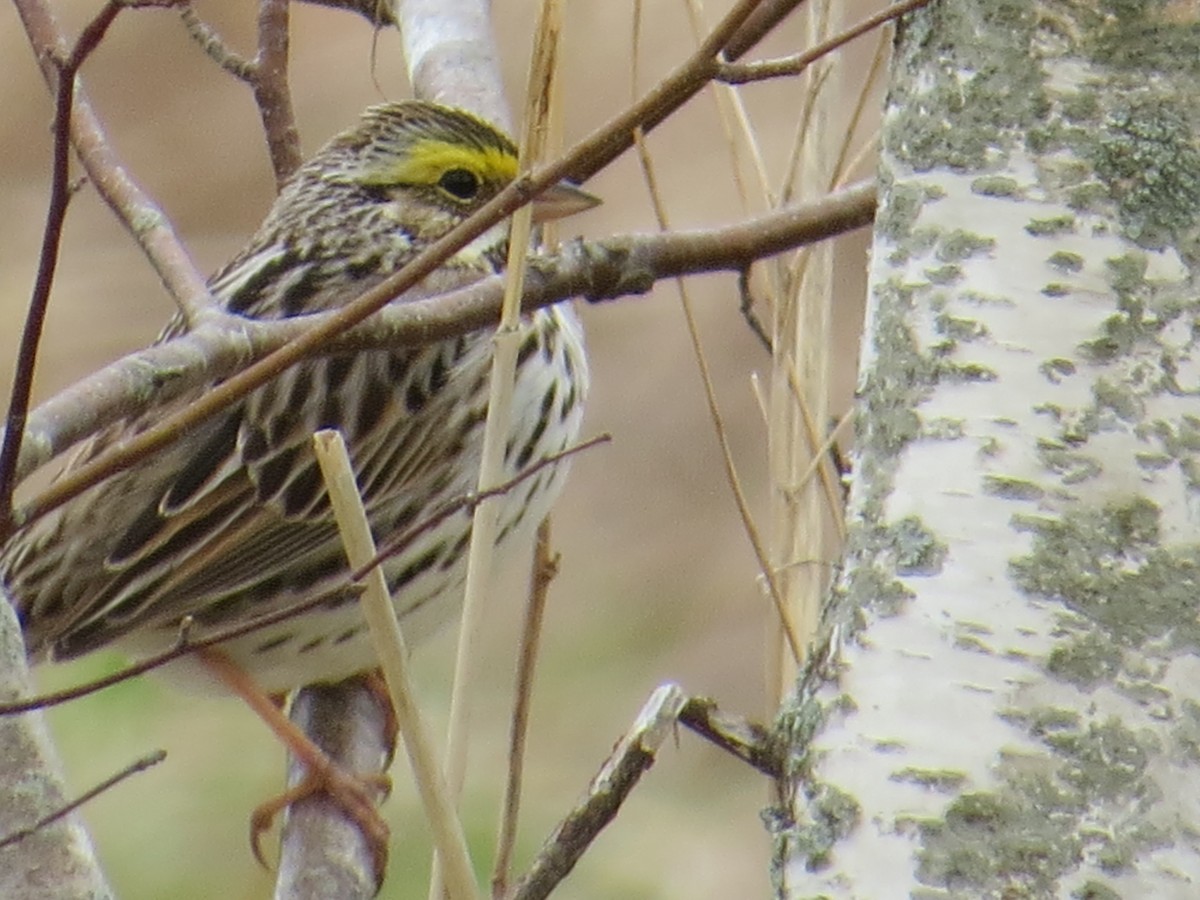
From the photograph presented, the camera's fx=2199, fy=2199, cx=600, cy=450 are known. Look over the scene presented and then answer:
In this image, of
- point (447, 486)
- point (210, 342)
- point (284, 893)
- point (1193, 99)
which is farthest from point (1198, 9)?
point (447, 486)

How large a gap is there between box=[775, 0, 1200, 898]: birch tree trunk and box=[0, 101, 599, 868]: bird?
1.34 meters

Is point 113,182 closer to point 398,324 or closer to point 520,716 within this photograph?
point 398,324

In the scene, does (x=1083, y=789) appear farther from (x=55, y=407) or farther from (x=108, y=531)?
(x=108, y=531)

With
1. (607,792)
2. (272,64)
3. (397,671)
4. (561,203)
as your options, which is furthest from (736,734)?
(272,64)

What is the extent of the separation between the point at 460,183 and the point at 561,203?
0.98 ft

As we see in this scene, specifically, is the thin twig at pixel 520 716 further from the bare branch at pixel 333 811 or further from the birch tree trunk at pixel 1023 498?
the birch tree trunk at pixel 1023 498

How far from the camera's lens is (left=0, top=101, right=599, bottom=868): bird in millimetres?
2559

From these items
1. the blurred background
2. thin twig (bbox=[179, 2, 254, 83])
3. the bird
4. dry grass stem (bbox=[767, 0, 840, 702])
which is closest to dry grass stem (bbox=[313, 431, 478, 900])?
dry grass stem (bbox=[767, 0, 840, 702])

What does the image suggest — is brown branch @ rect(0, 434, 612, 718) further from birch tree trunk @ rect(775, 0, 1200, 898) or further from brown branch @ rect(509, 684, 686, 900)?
birch tree trunk @ rect(775, 0, 1200, 898)

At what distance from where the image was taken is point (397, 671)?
141cm

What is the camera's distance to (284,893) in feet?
7.13

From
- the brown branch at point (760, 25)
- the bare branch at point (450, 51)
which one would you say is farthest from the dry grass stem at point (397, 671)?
the bare branch at point (450, 51)

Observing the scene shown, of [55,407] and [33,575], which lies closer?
[55,407]

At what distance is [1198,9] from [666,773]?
3.55m
